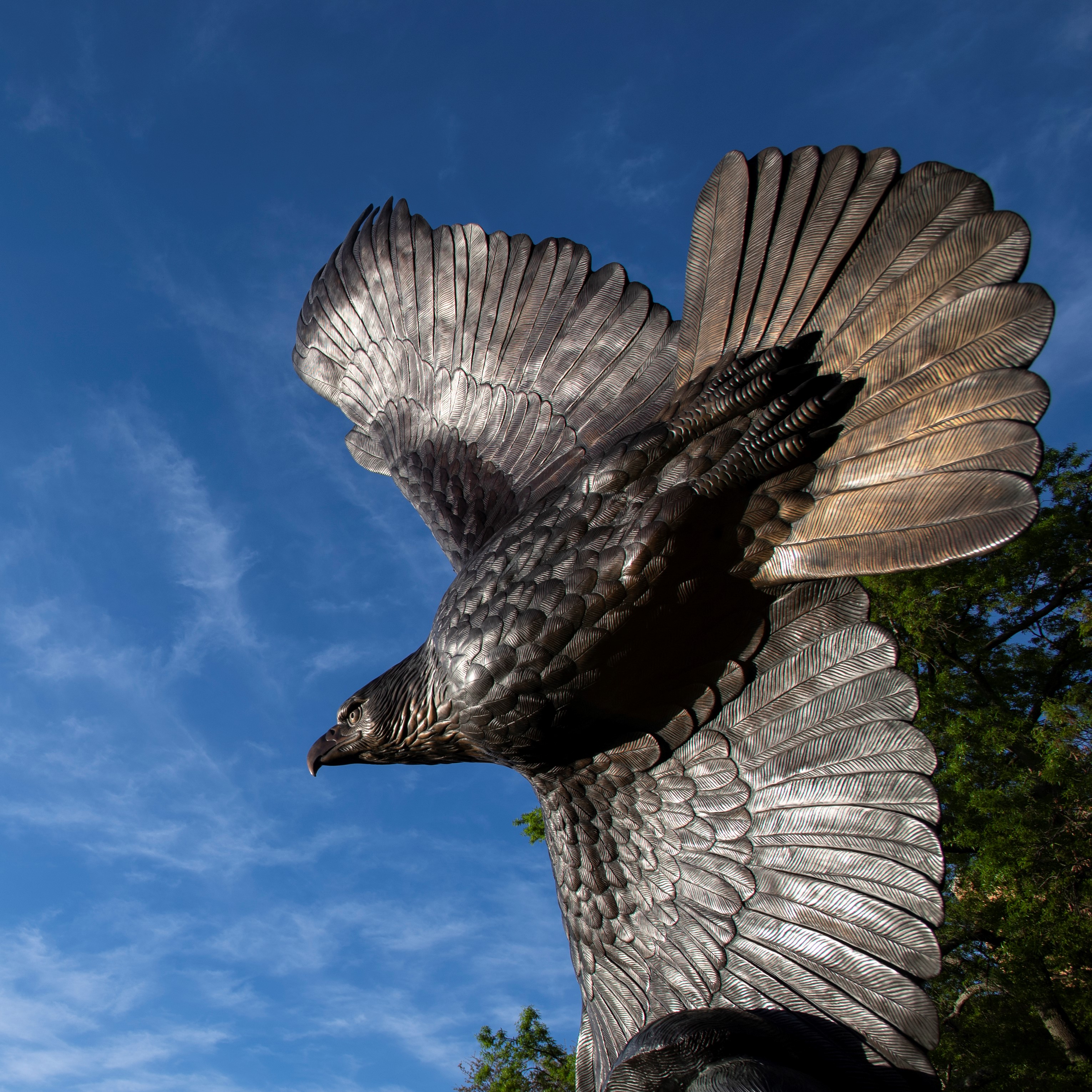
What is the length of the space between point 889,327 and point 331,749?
2812 mm

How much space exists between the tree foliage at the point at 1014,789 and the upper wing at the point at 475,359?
5.37 m

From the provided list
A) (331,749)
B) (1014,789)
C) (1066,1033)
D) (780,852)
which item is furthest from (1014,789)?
(331,749)

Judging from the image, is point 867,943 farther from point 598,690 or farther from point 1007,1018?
A: point 1007,1018

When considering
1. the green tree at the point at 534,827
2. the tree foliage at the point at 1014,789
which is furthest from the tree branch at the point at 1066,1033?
the green tree at the point at 534,827

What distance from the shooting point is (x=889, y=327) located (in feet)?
9.83

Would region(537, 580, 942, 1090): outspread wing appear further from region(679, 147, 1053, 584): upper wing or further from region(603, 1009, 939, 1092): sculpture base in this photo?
region(679, 147, 1053, 584): upper wing

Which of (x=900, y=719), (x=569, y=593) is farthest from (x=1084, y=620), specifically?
(x=569, y=593)

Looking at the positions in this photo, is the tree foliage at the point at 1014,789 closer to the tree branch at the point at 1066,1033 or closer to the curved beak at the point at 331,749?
the tree branch at the point at 1066,1033

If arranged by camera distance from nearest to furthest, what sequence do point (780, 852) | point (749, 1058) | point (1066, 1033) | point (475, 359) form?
1. point (749, 1058)
2. point (780, 852)
3. point (475, 359)
4. point (1066, 1033)

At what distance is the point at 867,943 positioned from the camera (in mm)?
3057

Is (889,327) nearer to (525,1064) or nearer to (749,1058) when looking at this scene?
(749,1058)

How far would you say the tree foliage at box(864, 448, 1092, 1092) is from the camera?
8.67 meters

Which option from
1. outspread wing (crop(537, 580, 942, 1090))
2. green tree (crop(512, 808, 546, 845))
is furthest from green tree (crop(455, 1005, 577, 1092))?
outspread wing (crop(537, 580, 942, 1090))

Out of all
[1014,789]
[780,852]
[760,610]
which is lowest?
[780,852]
